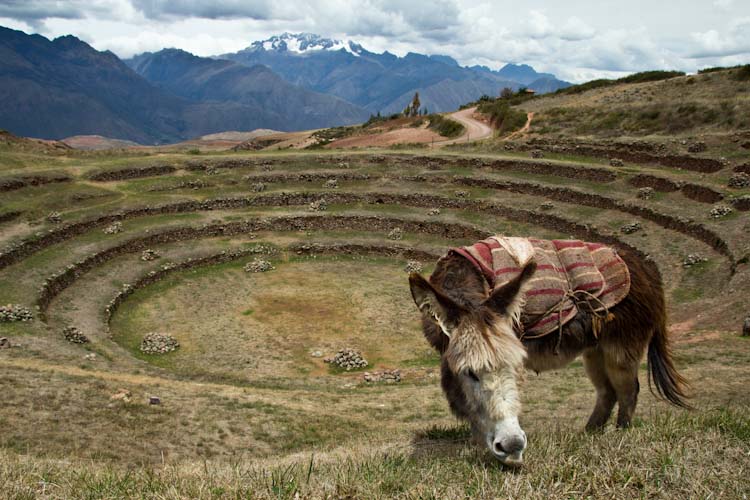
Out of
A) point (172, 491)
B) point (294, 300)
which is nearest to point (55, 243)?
point (294, 300)

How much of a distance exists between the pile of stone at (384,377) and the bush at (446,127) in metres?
59.3

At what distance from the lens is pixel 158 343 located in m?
23.3

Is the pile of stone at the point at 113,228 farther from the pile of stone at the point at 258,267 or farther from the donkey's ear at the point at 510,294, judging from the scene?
the donkey's ear at the point at 510,294

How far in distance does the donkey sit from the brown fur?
16 mm

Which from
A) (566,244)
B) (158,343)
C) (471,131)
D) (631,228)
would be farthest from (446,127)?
(566,244)

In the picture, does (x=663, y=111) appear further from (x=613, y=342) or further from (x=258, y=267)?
(x=613, y=342)

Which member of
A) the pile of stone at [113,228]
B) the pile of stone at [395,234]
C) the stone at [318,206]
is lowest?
the pile of stone at [395,234]

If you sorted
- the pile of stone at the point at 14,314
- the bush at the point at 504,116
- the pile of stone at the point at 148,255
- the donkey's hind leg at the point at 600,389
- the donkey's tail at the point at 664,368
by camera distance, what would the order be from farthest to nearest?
the bush at the point at 504,116 → the pile of stone at the point at 148,255 → the pile of stone at the point at 14,314 → the donkey's hind leg at the point at 600,389 → the donkey's tail at the point at 664,368

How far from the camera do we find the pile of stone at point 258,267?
33594 millimetres

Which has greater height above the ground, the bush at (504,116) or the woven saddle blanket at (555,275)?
the bush at (504,116)

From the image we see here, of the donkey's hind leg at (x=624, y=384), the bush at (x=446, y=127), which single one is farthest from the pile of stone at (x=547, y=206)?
the bush at (x=446, y=127)

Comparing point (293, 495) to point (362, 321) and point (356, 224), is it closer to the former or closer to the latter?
point (362, 321)

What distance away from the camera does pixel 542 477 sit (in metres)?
5.25

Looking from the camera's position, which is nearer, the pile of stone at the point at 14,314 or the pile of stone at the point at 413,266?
the pile of stone at the point at 14,314
